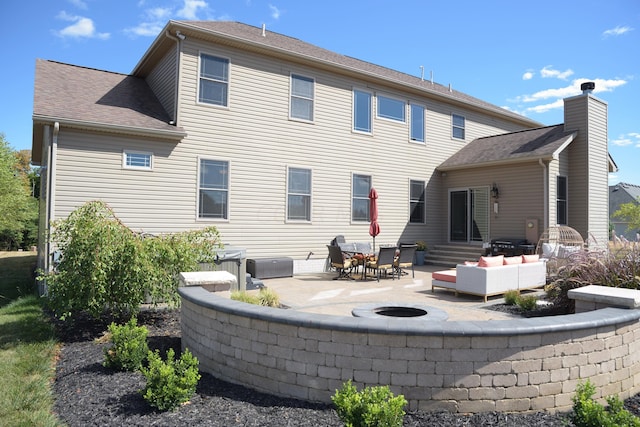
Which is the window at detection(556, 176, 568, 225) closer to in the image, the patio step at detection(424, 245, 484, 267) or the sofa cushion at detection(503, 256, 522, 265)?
the patio step at detection(424, 245, 484, 267)

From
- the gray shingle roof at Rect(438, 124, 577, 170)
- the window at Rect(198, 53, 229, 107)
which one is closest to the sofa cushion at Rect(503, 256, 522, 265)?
the gray shingle roof at Rect(438, 124, 577, 170)

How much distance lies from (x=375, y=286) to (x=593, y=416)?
680 cm

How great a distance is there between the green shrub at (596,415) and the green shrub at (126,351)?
4.26 metres

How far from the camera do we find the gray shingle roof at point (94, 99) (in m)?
8.97

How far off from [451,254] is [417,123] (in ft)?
16.2

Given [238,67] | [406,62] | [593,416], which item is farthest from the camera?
[406,62]

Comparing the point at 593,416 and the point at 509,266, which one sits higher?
the point at 509,266

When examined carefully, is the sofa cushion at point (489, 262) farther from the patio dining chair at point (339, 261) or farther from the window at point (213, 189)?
the window at point (213, 189)

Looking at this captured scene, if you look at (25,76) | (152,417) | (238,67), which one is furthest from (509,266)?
(25,76)

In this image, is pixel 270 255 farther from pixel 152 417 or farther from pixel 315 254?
pixel 152 417

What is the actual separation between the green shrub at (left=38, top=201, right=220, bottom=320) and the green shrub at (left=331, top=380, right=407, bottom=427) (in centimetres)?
380

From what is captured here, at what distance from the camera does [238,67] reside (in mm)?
11102

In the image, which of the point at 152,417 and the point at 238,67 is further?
the point at 238,67

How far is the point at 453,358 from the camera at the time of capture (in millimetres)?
3475
